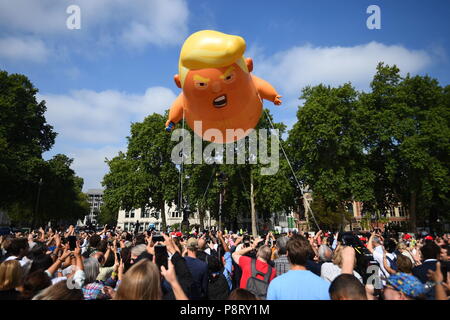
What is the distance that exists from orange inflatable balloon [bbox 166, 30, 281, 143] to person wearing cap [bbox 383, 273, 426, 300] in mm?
4193

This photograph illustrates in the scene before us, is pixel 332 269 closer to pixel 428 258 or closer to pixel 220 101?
pixel 428 258

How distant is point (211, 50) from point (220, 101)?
1.11 m

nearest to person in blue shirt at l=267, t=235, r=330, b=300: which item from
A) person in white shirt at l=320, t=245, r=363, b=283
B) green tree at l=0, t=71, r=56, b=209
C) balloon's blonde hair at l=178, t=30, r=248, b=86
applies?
person in white shirt at l=320, t=245, r=363, b=283

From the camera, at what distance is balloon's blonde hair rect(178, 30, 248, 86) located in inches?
197

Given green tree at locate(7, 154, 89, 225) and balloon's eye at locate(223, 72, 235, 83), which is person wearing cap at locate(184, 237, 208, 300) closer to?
balloon's eye at locate(223, 72, 235, 83)

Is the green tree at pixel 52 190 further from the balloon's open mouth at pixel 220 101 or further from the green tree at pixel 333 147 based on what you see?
the balloon's open mouth at pixel 220 101

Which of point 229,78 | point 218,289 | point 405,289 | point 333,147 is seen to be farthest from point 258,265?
point 333,147

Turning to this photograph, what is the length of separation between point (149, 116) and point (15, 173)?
47.6ft

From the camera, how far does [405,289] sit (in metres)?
2.51

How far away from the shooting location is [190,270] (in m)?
3.27

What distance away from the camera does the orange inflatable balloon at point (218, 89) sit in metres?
5.06

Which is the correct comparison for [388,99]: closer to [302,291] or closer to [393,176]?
[393,176]

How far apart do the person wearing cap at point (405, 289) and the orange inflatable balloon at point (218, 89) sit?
4.19m

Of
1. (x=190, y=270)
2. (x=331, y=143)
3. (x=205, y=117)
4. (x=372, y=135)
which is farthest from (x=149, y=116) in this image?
(x=190, y=270)
